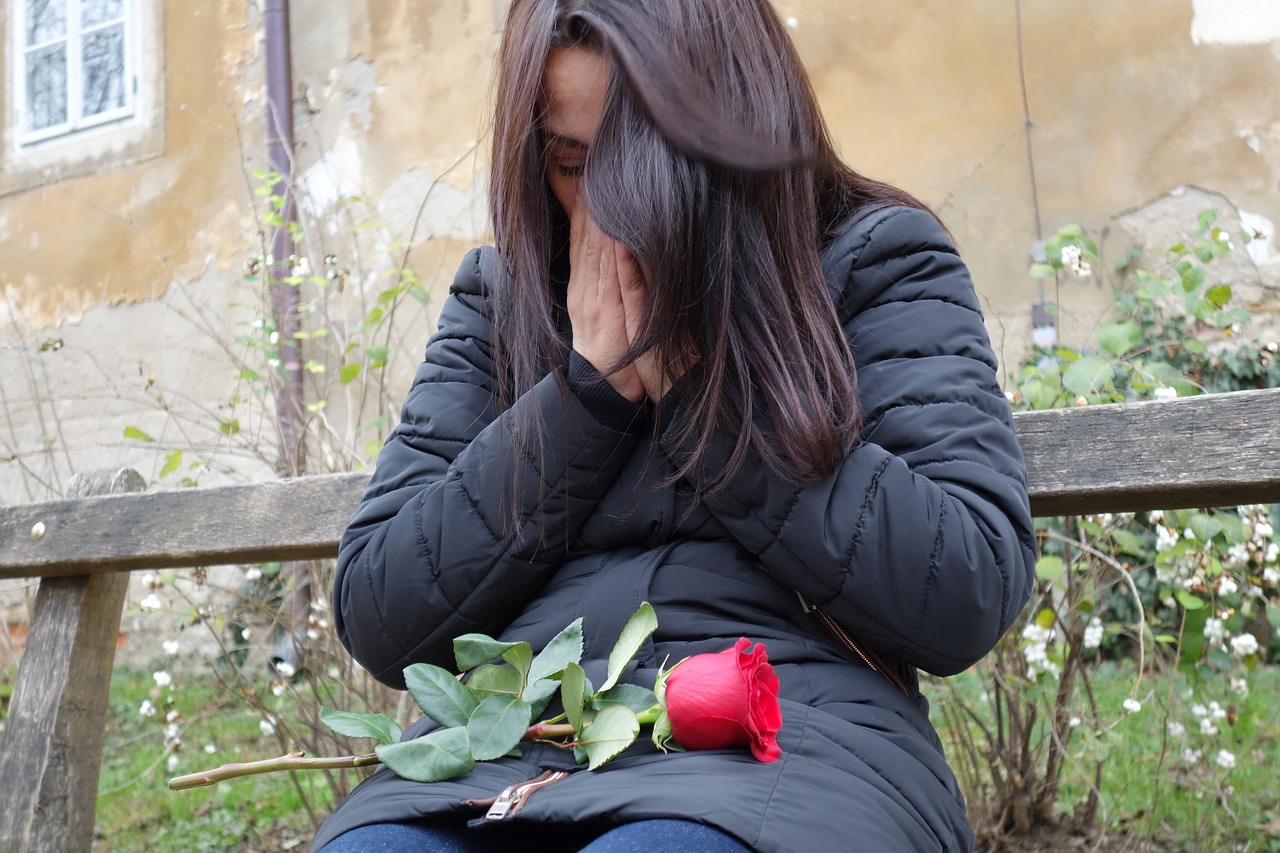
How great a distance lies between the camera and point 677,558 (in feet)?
4.52

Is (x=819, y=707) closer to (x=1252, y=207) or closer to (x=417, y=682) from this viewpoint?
(x=417, y=682)

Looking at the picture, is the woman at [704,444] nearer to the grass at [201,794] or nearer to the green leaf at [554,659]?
the green leaf at [554,659]

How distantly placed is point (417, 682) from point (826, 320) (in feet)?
2.10

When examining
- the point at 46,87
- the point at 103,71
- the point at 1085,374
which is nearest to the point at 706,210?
the point at 1085,374

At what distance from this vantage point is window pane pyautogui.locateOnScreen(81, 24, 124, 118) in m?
6.80

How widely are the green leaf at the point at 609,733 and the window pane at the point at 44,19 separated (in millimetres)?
7472

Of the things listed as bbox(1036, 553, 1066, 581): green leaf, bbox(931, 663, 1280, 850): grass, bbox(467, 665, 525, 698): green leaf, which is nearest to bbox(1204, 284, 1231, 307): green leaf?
bbox(1036, 553, 1066, 581): green leaf

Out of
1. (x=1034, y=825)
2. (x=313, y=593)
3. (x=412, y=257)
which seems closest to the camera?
(x=1034, y=825)

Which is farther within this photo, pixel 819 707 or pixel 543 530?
pixel 543 530

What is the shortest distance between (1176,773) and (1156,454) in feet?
5.46

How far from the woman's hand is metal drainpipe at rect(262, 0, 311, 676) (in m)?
1.57

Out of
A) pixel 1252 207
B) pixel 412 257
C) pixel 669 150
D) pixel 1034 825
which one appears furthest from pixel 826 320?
pixel 412 257

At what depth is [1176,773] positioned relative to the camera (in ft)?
9.21

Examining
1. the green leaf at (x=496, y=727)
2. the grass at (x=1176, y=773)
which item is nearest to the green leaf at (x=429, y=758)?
the green leaf at (x=496, y=727)
